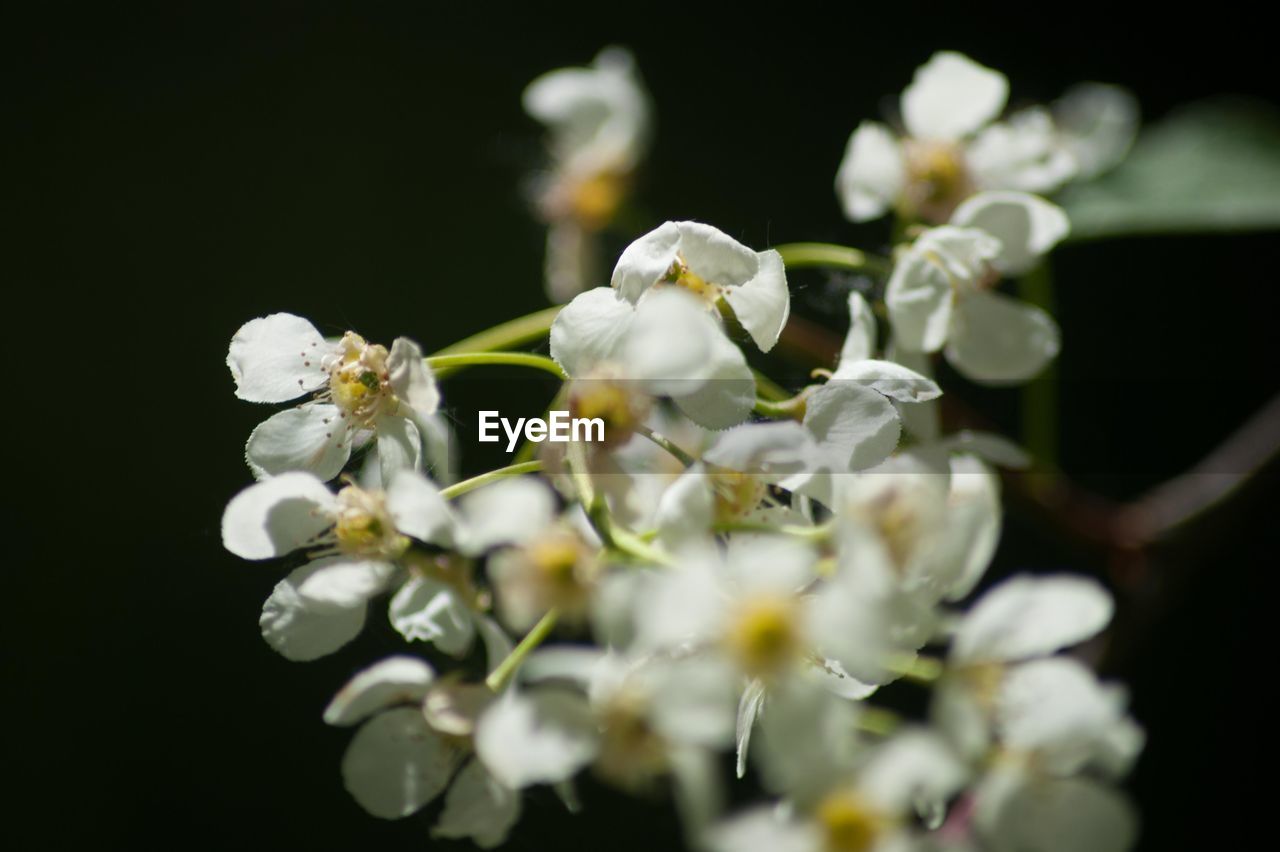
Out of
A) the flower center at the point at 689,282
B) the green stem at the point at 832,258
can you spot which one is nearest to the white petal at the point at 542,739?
the flower center at the point at 689,282

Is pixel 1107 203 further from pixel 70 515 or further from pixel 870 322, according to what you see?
pixel 70 515

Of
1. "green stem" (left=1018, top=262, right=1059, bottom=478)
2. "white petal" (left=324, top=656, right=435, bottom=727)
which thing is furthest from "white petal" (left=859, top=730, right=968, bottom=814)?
"green stem" (left=1018, top=262, right=1059, bottom=478)

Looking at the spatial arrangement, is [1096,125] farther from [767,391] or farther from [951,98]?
[767,391]

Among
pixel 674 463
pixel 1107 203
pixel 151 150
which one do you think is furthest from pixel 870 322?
pixel 151 150

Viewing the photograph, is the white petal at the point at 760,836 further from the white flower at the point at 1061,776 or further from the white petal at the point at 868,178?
the white petal at the point at 868,178

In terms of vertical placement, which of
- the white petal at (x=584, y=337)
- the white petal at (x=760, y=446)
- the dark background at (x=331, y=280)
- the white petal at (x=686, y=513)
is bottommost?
the dark background at (x=331, y=280)
